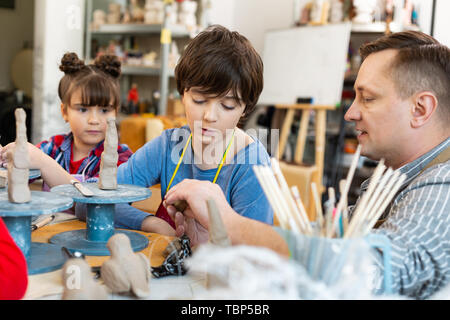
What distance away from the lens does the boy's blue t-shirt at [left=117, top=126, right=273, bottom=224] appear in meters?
1.22

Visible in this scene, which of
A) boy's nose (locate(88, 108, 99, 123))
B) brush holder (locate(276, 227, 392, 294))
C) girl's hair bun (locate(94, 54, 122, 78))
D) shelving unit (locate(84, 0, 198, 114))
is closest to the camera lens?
brush holder (locate(276, 227, 392, 294))

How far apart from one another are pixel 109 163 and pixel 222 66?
1.21 feet

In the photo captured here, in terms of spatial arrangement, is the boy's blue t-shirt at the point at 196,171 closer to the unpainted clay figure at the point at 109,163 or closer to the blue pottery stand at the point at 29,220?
the unpainted clay figure at the point at 109,163

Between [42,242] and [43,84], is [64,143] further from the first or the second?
[43,84]

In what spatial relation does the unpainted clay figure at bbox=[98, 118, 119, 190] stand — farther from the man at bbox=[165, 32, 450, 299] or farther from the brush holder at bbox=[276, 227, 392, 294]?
the brush holder at bbox=[276, 227, 392, 294]

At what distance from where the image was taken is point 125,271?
28.2 inches

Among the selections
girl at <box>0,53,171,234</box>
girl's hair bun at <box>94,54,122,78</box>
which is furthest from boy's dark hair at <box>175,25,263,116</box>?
girl's hair bun at <box>94,54,122,78</box>

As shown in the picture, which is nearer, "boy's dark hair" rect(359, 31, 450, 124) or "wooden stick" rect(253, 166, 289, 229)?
"wooden stick" rect(253, 166, 289, 229)

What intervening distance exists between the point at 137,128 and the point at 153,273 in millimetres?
2619

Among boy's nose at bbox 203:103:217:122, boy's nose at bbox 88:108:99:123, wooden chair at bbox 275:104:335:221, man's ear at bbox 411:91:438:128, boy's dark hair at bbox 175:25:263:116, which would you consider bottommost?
wooden chair at bbox 275:104:335:221

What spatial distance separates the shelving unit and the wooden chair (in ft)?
3.66

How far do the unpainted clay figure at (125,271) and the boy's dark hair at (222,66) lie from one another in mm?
524

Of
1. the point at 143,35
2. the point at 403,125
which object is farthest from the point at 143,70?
the point at 403,125

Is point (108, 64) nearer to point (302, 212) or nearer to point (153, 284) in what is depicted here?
point (153, 284)
